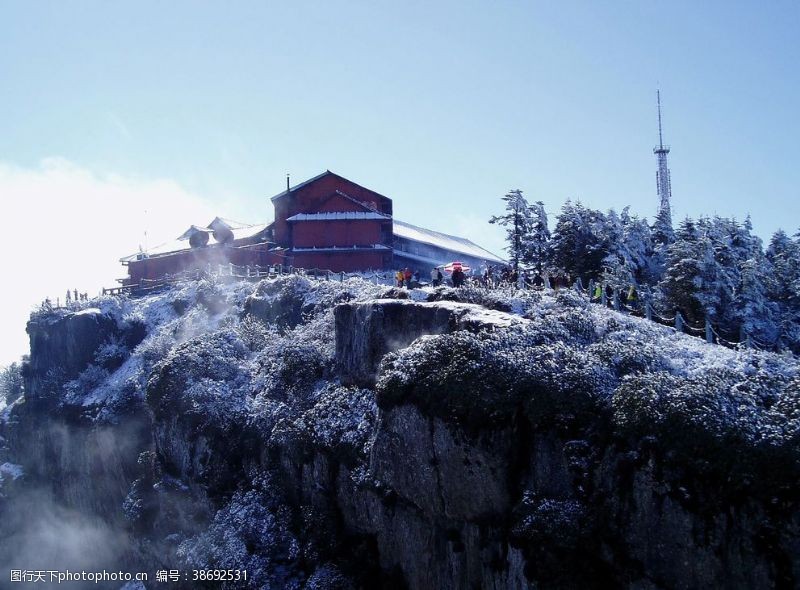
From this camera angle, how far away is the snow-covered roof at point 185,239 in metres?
67.4

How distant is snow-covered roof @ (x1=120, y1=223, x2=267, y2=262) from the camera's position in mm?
67425

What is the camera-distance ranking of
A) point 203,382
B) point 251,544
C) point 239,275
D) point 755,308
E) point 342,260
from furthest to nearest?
point 342,260 → point 239,275 → point 203,382 → point 755,308 → point 251,544

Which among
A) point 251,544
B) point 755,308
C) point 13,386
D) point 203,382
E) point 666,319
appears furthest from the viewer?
point 13,386

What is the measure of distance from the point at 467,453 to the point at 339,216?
3738cm

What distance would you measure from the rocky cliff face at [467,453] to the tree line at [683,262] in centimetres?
841

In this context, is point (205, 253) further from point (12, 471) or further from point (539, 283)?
point (539, 283)

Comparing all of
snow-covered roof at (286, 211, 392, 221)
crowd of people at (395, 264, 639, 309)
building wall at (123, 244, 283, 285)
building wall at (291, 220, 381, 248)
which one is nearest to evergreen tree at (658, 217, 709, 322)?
crowd of people at (395, 264, 639, 309)

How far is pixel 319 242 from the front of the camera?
5909cm

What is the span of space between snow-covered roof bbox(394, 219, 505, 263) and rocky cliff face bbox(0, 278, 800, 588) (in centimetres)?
2033

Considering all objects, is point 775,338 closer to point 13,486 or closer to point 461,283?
point 461,283

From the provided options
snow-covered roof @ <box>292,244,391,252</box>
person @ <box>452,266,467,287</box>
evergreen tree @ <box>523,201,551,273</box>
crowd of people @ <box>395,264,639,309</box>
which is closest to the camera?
crowd of people @ <box>395,264,639,309</box>

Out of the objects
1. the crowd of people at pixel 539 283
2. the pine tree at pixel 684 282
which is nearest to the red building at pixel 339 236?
the crowd of people at pixel 539 283

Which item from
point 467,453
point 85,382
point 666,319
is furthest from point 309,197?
point 467,453

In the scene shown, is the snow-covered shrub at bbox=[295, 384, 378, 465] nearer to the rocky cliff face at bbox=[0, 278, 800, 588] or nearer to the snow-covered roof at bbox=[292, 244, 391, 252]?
the rocky cliff face at bbox=[0, 278, 800, 588]
